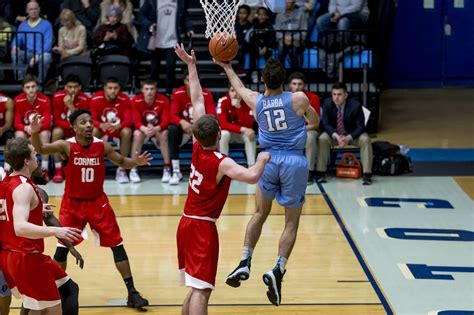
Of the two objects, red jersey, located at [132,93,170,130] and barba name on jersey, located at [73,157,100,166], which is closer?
barba name on jersey, located at [73,157,100,166]

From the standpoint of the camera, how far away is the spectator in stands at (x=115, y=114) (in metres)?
13.9

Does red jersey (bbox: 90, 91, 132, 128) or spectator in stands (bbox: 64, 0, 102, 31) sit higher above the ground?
→ spectator in stands (bbox: 64, 0, 102, 31)

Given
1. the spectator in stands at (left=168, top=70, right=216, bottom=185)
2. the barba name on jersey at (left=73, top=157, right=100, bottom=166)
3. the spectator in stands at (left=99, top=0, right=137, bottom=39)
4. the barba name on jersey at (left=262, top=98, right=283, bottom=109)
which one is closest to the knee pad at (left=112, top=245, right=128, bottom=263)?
the barba name on jersey at (left=73, top=157, right=100, bottom=166)

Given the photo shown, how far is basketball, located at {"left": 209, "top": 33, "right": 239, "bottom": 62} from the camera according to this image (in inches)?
337

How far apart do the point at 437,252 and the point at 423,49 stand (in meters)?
10.3

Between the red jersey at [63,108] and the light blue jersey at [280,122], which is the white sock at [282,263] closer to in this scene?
the light blue jersey at [280,122]

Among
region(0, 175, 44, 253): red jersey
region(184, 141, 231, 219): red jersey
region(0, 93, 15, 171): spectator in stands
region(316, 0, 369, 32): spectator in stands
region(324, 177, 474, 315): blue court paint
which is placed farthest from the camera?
region(316, 0, 369, 32): spectator in stands

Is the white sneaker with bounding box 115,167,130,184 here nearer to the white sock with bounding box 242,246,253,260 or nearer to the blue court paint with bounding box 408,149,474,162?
the blue court paint with bounding box 408,149,474,162

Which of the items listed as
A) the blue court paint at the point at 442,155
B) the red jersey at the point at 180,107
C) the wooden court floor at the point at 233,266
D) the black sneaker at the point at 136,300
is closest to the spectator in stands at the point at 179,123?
the red jersey at the point at 180,107

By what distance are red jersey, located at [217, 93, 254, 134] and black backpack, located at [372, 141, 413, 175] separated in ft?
5.98

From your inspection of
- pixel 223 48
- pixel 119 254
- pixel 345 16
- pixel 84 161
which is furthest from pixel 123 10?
pixel 223 48

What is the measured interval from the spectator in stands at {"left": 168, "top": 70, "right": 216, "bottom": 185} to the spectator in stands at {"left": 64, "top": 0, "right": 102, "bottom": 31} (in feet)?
9.69

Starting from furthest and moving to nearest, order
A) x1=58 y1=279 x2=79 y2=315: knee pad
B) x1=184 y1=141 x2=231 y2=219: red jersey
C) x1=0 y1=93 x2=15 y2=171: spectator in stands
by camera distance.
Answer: x1=0 y1=93 x2=15 y2=171: spectator in stands, x1=58 y1=279 x2=79 y2=315: knee pad, x1=184 y1=141 x2=231 y2=219: red jersey

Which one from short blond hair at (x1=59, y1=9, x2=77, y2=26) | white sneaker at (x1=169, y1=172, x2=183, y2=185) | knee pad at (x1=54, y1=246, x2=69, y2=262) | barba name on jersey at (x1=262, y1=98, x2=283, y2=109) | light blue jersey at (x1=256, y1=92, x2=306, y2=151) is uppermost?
short blond hair at (x1=59, y1=9, x2=77, y2=26)
